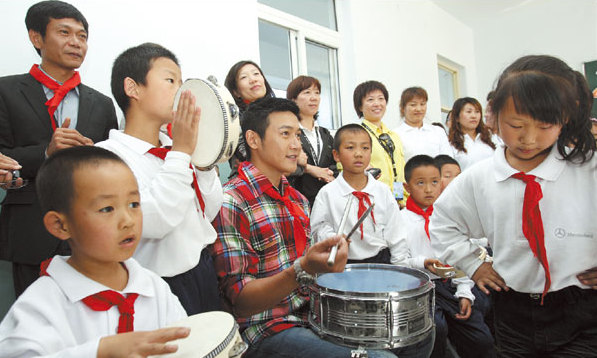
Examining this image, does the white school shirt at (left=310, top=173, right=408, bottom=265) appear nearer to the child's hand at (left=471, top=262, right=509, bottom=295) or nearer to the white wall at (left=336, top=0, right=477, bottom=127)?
the child's hand at (left=471, top=262, right=509, bottom=295)

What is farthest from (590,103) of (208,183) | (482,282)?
(208,183)

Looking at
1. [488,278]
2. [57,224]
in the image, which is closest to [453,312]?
[488,278]

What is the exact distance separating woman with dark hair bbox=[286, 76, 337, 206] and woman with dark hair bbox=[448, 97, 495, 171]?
1631 millimetres

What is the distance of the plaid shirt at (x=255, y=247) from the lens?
4.77ft

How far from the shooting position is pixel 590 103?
137cm

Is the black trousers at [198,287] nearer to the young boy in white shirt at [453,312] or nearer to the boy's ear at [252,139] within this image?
the boy's ear at [252,139]

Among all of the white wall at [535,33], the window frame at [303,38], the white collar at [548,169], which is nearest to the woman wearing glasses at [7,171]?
the white collar at [548,169]

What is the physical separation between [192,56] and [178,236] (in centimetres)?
211

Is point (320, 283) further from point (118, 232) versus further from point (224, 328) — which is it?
point (118, 232)

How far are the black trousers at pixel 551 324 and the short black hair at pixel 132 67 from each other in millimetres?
1595

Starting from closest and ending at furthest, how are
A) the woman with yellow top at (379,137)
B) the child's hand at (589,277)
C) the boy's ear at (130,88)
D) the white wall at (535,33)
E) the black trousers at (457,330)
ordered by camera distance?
the child's hand at (589,277) < the boy's ear at (130,88) < the black trousers at (457,330) < the woman with yellow top at (379,137) < the white wall at (535,33)

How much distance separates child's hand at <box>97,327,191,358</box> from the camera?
79cm

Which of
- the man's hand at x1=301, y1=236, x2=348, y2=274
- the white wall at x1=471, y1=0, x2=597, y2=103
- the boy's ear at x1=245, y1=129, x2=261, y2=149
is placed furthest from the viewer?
the white wall at x1=471, y1=0, x2=597, y2=103

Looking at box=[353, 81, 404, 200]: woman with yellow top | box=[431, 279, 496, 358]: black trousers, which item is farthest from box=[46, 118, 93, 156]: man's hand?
box=[353, 81, 404, 200]: woman with yellow top
